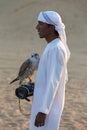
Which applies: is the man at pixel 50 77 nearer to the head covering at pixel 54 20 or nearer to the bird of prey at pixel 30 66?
the head covering at pixel 54 20

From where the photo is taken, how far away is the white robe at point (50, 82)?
3703 millimetres

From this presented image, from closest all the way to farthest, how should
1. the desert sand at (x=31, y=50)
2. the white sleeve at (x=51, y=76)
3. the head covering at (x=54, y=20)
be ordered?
the white sleeve at (x=51, y=76) → the head covering at (x=54, y=20) → the desert sand at (x=31, y=50)

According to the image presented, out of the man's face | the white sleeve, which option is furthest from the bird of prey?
the white sleeve

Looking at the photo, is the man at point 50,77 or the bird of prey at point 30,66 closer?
the man at point 50,77

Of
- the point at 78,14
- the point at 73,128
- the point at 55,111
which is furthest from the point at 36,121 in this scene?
the point at 78,14

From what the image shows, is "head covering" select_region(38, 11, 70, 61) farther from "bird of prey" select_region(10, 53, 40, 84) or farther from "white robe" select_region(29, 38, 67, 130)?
"bird of prey" select_region(10, 53, 40, 84)

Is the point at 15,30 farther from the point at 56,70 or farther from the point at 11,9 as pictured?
the point at 56,70

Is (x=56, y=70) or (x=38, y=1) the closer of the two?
(x=56, y=70)

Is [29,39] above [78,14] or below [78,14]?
below

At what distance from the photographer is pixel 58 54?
3727 mm

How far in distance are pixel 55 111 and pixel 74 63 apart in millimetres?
12658

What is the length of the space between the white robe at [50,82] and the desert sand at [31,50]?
3.42 meters

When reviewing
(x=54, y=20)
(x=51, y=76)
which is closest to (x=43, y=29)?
(x=54, y=20)

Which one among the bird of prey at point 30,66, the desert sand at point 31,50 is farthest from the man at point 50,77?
the desert sand at point 31,50
